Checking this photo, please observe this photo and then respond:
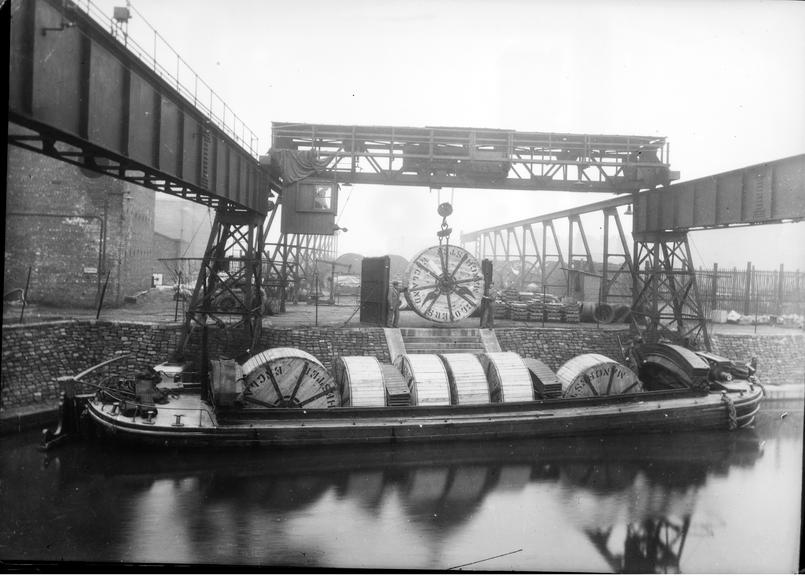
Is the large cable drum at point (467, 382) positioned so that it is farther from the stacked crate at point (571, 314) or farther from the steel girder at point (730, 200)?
the stacked crate at point (571, 314)

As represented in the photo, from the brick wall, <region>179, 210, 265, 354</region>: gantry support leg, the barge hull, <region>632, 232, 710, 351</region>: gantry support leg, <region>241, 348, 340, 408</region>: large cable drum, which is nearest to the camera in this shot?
the barge hull

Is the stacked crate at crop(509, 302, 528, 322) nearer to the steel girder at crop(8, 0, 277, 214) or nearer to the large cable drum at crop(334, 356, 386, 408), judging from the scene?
the large cable drum at crop(334, 356, 386, 408)

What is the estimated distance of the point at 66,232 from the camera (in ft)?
56.8

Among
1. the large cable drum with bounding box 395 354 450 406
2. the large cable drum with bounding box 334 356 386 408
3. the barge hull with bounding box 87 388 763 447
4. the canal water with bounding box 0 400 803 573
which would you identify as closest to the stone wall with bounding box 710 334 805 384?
the barge hull with bounding box 87 388 763 447

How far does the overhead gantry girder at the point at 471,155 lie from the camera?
1909cm

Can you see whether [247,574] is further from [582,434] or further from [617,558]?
[582,434]

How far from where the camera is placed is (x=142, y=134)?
955 centimetres

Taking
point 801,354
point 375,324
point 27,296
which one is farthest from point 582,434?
point 27,296

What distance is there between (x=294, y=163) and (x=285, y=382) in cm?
857

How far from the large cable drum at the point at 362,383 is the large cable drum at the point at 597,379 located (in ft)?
18.9

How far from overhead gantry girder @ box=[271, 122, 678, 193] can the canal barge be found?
24.3 ft

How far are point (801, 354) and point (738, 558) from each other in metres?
14.9

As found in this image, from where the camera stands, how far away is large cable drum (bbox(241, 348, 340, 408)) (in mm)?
12812

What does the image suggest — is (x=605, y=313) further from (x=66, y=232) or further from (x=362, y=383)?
(x=66, y=232)
